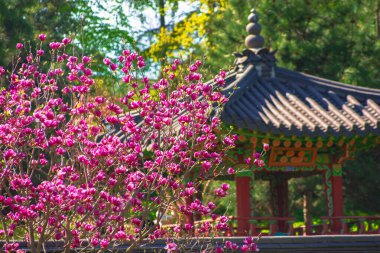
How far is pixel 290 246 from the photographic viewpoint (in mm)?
10570

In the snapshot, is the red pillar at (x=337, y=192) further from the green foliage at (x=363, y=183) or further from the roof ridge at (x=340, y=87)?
the green foliage at (x=363, y=183)

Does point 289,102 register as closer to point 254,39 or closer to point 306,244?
point 254,39

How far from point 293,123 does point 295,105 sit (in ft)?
3.02

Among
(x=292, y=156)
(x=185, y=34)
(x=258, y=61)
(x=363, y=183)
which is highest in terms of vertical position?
(x=185, y=34)

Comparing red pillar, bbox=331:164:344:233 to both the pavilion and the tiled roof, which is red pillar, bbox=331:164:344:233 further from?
the tiled roof

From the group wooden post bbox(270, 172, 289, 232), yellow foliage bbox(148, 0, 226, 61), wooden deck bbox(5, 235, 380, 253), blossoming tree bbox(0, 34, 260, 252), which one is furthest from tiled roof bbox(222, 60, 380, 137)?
yellow foliage bbox(148, 0, 226, 61)

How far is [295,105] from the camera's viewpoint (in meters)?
14.1

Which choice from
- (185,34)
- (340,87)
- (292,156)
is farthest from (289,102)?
(185,34)

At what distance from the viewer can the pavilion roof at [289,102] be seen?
519 inches

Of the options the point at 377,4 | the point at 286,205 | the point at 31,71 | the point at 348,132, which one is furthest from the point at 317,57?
the point at 31,71

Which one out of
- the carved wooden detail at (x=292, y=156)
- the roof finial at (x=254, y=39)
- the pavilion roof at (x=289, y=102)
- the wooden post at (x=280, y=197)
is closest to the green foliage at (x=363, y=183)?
the wooden post at (x=280, y=197)

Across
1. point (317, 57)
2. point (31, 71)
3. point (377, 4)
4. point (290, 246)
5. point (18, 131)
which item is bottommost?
point (290, 246)

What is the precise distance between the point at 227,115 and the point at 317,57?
8.95 m

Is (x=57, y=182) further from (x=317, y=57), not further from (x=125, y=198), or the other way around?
(x=317, y=57)
